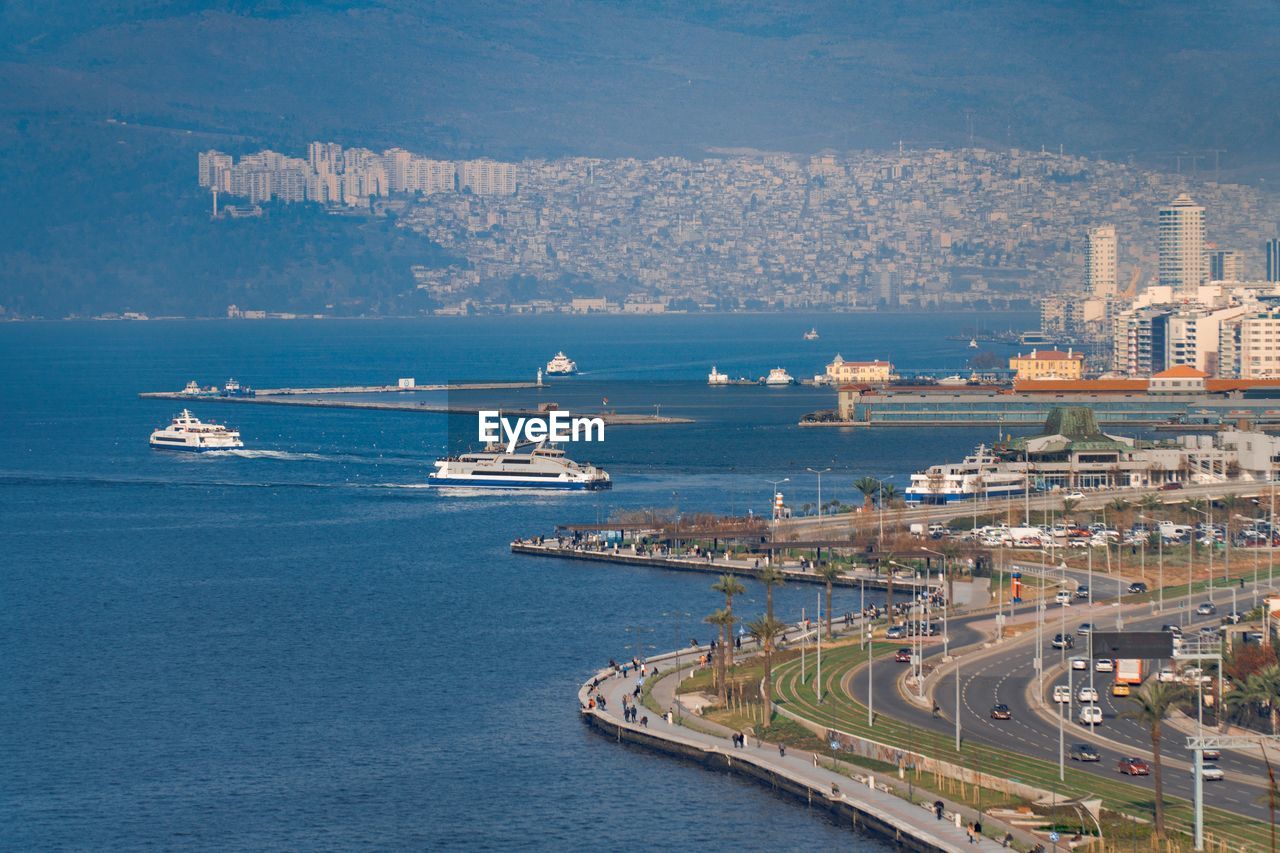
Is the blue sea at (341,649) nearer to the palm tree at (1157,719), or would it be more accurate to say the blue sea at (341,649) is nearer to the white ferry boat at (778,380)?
the palm tree at (1157,719)

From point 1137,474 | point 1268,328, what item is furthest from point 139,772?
point 1268,328

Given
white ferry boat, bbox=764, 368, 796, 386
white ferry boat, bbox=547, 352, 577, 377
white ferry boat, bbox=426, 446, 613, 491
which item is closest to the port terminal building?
white ferry boat, bbox=426, 446, 613, 491

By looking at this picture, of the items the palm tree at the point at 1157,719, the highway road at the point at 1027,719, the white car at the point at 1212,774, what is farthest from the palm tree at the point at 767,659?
the white car at the point at 1212,774

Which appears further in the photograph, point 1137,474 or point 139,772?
point 1137,474

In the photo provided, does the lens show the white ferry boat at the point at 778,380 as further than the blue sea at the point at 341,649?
Yes

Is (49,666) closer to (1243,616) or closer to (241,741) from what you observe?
(241,741)

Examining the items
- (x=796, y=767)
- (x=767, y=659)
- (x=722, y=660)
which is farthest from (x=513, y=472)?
(x=796, y=767)
